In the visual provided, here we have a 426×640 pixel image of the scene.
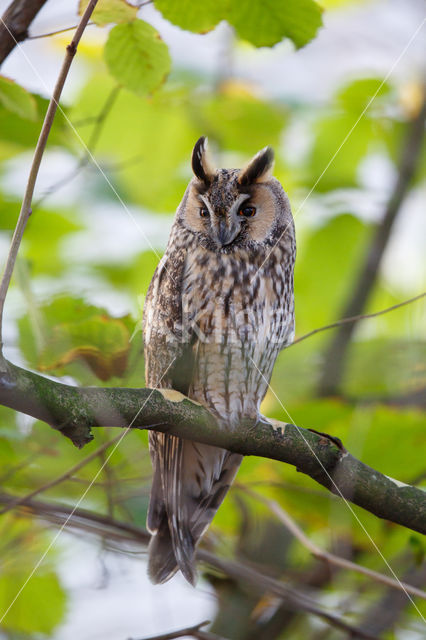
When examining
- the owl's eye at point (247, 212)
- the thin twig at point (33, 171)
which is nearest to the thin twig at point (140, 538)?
the thin twig at point (33, 171)

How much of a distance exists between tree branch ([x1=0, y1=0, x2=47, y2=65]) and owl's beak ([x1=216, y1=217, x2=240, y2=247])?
48 cm

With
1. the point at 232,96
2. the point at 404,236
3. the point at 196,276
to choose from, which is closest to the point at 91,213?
the point at 232,96

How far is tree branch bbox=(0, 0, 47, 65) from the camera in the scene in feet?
3.22

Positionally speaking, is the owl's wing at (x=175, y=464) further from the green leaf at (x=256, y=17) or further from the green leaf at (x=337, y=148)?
the green leaf at (x=337, y=148)

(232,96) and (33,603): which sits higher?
(232,96)

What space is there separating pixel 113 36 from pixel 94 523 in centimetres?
92

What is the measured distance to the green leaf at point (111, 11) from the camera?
0.91m

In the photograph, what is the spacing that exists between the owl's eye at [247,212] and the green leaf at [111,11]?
1.55ft

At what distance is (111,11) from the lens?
0.92 metres

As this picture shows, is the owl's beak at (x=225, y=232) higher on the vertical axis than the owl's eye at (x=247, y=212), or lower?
lower

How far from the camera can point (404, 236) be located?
8.07 feet

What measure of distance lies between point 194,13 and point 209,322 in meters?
0.56

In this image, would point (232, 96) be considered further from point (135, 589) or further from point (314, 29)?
point (135, 589)

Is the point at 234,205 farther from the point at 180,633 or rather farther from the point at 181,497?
the point at 180,633
